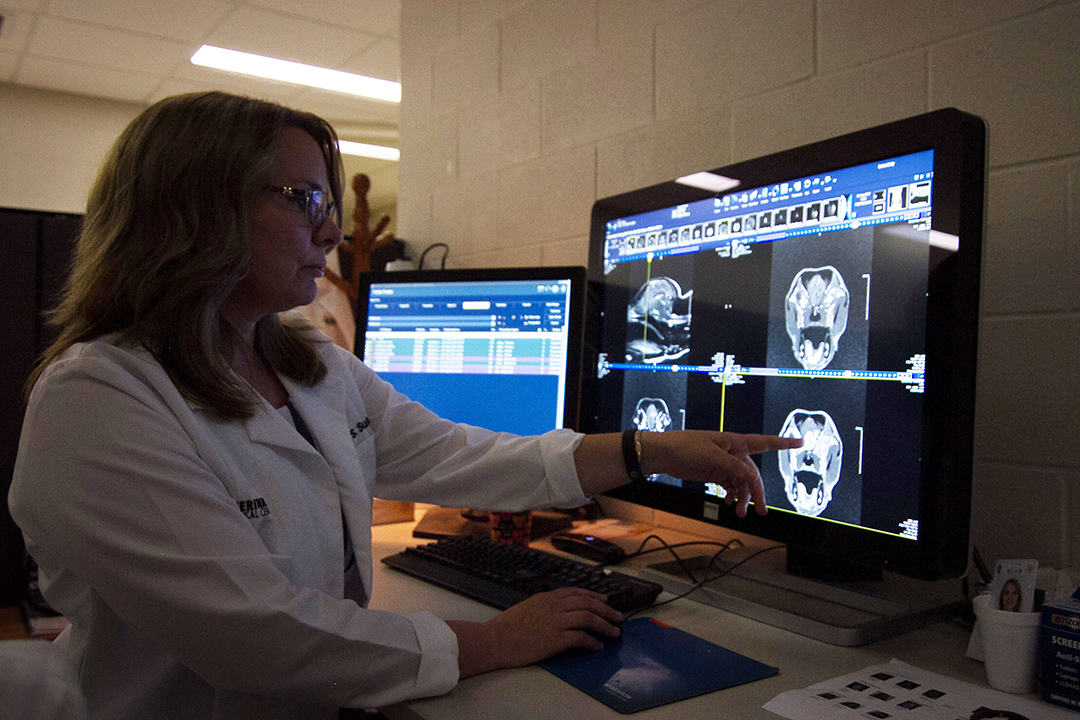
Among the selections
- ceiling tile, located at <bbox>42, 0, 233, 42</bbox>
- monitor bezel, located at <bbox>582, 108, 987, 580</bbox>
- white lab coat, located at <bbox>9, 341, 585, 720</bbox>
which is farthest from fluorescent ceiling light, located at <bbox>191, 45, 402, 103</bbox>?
monitor bezel, located at <bbox>582, 108, 987, 580</bbox>

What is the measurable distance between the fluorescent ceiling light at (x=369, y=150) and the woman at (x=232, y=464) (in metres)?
5.49

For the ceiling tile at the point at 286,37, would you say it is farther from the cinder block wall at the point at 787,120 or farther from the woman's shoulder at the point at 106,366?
the woman's shoulder at the point at 106,366

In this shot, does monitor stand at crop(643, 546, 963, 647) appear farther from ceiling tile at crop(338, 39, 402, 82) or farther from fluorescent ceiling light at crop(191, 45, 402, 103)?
fluorescent ceiling light at crop(191, 45, 402, 103)

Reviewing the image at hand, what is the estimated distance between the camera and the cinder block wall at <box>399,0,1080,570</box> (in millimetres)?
1056

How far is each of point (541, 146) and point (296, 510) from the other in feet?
4.18

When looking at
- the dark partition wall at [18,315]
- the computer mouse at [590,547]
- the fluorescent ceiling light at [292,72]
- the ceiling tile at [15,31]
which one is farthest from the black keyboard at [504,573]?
the ceiling tile at [15,31]

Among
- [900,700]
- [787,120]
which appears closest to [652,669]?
[900,700]

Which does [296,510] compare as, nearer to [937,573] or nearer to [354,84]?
[937,573]

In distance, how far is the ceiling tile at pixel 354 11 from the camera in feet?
11.8

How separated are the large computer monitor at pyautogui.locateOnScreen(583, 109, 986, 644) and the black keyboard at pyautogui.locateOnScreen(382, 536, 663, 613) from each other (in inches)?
6.6

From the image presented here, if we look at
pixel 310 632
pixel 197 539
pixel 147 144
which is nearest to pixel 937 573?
pixel 310 632

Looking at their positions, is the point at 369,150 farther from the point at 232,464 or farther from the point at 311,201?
the point at 232,464

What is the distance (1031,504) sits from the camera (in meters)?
1.07

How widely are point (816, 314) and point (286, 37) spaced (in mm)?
3928
